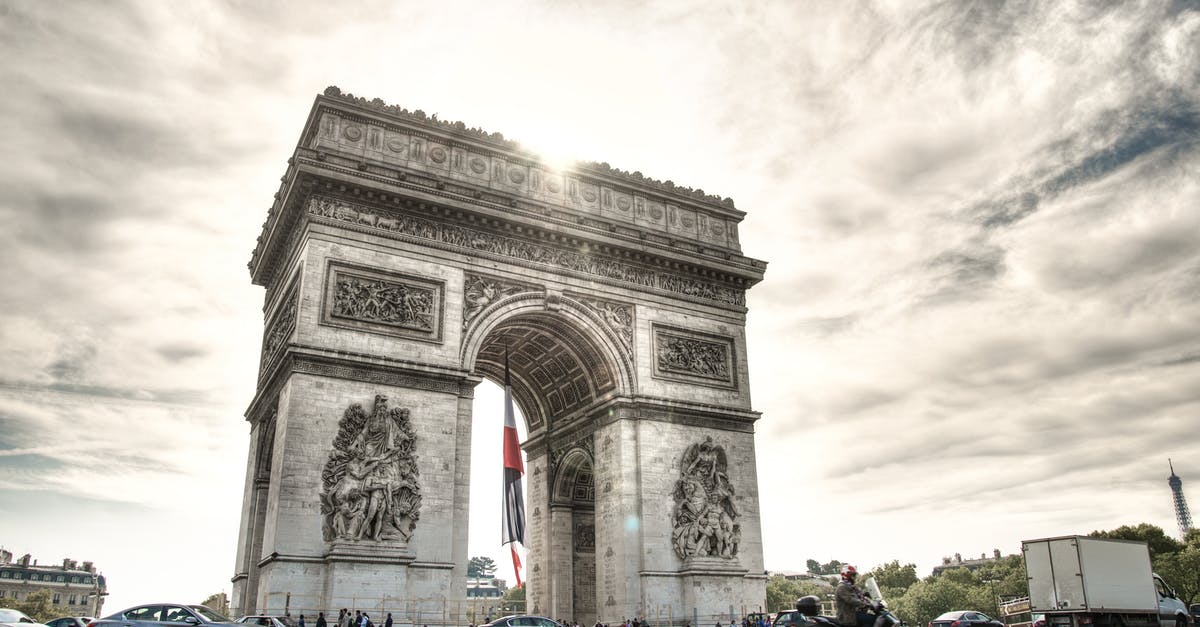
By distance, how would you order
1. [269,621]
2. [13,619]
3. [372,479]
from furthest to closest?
1. [372,479]
2. [13,619]
3. [269,621]

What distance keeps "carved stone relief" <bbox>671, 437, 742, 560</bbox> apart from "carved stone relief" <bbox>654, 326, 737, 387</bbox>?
251 centimetres

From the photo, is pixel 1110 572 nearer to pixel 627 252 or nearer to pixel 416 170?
pixel 627 252

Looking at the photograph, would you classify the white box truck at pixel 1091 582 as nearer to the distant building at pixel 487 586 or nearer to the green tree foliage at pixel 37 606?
the green tree foliage at pixel 37 606

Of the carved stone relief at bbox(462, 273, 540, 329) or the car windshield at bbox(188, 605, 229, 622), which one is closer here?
the car windshield at bbox(188, 605, 229, 622)

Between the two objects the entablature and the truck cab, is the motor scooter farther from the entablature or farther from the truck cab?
the entablature

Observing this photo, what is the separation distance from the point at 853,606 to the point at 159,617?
13068mm

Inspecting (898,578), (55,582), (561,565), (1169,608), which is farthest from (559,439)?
(55,582)

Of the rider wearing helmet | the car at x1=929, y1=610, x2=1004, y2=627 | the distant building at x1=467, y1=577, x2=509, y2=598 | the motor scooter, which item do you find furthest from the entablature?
the distant building at x1=467, y1=577, x2=509, y2=598

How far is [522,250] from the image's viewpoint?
30062mm

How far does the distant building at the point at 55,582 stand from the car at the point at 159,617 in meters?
104

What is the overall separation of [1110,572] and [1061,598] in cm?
151

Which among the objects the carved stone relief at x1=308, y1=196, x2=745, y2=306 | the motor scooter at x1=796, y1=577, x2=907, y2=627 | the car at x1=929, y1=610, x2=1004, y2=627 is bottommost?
the car at x1=929, y1=610, x2=1004, y2=627

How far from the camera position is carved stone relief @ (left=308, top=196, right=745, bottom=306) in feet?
90.0

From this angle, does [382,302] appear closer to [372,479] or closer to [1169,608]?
[372,479]
